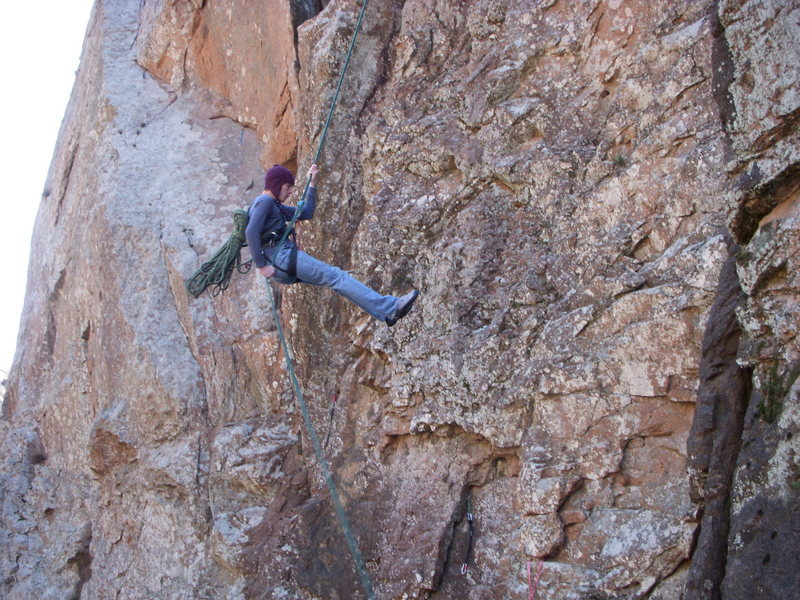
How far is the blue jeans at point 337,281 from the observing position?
700 centimetres

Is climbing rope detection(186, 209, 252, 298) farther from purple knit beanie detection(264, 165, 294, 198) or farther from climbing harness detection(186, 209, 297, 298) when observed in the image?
purple knit beanie detection(264, 165, 294, 198)

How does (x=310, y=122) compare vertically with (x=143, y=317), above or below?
above

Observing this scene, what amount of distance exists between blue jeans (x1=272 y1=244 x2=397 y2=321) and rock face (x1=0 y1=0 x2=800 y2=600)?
2.68 ft

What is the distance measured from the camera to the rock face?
5387 mm

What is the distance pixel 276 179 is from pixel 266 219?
0.38 m

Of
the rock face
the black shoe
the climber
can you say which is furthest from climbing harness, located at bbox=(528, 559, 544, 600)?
the climber

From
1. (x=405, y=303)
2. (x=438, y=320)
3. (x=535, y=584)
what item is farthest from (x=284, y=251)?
(x=535, y=584)

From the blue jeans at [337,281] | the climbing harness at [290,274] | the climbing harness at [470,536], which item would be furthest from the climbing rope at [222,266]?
the climbing harness at [470,536]

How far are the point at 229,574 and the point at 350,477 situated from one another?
1588 mm

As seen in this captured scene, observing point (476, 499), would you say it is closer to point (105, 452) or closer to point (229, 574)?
point (229, 574)

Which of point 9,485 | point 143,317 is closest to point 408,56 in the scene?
point 143,317

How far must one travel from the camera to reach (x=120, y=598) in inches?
364

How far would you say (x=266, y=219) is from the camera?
24.5ft

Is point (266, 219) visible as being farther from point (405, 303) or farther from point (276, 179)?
point (405, 303)
